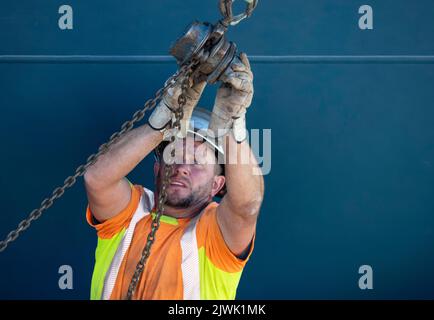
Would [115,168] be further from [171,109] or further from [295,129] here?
[295,129]

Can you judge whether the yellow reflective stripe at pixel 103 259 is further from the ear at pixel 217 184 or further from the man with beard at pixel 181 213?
the ear at pixel 217 184

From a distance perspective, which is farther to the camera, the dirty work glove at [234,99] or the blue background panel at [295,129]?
the blue background panel at [295,129]

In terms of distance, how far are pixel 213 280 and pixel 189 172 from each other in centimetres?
35

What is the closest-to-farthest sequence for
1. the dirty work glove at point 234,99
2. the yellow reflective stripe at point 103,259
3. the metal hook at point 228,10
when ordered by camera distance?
the metal hook at point 228,10
the dirty work glove at point 234,99
the yellow reflective stripe at point 103,259

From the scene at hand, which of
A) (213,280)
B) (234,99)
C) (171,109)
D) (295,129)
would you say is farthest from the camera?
(295,129)

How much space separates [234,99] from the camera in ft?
6.98

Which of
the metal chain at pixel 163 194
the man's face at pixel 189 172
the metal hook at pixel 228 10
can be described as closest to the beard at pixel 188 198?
the man's face at pixel 189 172

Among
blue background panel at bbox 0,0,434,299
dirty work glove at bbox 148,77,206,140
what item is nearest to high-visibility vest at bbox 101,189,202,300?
dirty work glove at bbox 148,77,206,140

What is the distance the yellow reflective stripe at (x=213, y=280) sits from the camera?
2.39m

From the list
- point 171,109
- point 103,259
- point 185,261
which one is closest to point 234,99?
point 171,109

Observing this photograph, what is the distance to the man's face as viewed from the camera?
2479 millimetres

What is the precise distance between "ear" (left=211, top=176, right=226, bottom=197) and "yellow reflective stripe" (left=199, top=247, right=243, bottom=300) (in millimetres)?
234

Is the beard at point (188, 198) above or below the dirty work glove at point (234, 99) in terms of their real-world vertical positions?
below

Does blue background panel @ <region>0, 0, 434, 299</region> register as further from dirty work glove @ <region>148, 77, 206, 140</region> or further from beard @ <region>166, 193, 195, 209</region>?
dirty work glove @ <region>148, 77, 206, 140</region>
